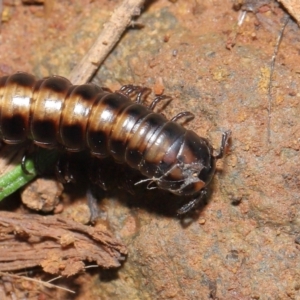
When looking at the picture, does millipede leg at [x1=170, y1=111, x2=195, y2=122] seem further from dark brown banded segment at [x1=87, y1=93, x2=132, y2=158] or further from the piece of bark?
the piece of bark

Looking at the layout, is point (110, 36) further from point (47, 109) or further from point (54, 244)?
point (54, 244)

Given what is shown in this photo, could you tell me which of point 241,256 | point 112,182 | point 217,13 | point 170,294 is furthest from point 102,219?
point 217,13

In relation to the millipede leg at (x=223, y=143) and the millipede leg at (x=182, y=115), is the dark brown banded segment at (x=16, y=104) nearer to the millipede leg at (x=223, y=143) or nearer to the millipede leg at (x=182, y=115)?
the millipede leg at (x=182, y=115)

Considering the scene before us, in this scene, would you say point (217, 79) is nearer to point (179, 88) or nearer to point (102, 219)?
point (179, 88)

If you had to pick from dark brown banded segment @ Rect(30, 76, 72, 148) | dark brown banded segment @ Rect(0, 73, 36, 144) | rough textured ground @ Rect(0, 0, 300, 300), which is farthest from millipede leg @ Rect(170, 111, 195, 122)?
dark brown banded segment @ Rect(0, 73, 36, 144)

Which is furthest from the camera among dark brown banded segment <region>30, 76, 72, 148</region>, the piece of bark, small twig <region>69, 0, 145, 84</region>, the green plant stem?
small twig <region>69, 0, 145, 84</region>
